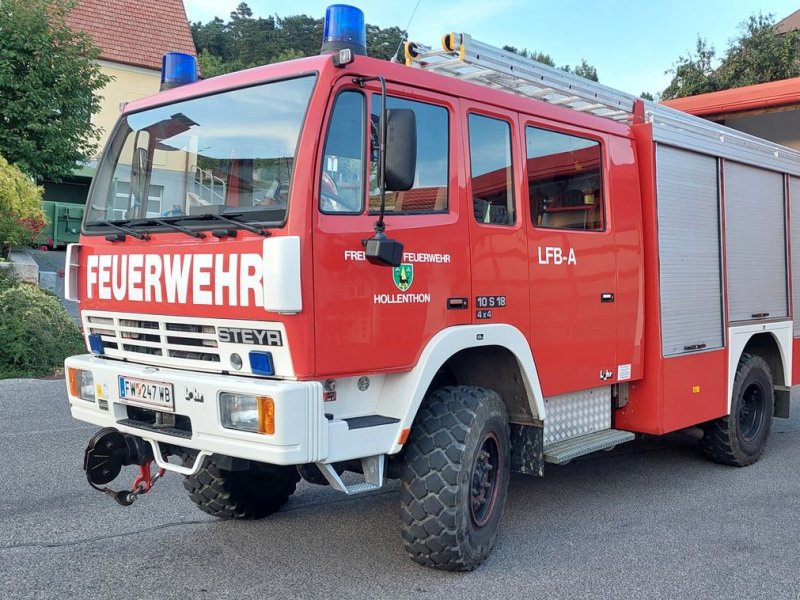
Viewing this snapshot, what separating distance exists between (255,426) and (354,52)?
1.90 meters

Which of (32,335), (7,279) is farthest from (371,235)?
(7,279)

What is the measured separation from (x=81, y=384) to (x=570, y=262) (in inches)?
121

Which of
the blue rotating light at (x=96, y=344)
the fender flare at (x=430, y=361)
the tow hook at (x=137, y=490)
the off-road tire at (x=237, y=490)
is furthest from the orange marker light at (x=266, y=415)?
the blue rotating light at (x=96, y=344)

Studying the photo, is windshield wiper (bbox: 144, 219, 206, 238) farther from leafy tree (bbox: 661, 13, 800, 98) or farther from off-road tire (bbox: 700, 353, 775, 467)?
leafy tree (bbox: 661, 13, 800, 98)

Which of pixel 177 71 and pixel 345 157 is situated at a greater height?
pixel 177 71

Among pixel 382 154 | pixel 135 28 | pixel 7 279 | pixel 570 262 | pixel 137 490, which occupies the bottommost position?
pixel 137 490

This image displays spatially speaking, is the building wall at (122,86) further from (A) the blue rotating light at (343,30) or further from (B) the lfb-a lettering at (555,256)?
(A) the blue rotating light at (343,30)

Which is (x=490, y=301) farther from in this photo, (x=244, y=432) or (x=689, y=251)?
(x=689, y=251)

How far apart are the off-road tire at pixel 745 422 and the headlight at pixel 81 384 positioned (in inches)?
194

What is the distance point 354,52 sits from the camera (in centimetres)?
389

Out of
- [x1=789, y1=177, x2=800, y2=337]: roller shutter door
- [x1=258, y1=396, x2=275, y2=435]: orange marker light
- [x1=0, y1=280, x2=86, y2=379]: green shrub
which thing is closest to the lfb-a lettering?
[x1=258, y1=396, x2=275, y2=435]: orange marker light

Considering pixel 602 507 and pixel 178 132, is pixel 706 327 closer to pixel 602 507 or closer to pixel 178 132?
pixel 602 507

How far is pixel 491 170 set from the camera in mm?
4555

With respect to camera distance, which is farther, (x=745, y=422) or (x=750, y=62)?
(x=750, y=62)
